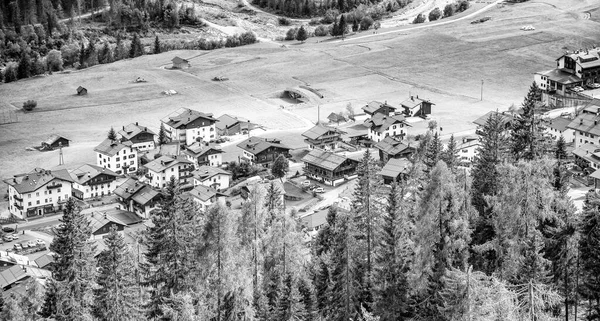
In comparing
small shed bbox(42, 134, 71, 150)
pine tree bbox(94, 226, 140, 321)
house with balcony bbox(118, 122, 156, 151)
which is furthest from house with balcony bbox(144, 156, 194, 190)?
pine tree bbox(94, 226, 140, 321)

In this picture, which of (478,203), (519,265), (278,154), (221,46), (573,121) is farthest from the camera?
(221,46)

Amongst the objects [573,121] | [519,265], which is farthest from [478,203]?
[573,121]

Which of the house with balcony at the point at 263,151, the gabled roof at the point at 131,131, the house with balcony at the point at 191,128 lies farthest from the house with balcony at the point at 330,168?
the gabled roof at the point at 131,131

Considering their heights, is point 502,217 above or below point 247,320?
above

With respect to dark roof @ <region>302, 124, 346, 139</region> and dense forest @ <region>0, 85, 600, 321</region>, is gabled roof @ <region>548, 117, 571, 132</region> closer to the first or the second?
dark roof @ <region>302, 124, 346, 139</region>

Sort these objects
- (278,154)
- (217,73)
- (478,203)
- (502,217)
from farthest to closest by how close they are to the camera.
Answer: (217,73)
(278,154)
(478,203)
(502,217)

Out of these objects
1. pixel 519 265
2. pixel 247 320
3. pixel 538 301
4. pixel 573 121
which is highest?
pixel 538 301

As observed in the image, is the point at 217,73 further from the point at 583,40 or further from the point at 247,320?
the point at 247,320

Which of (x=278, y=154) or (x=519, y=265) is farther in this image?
(x=278, y=154)
